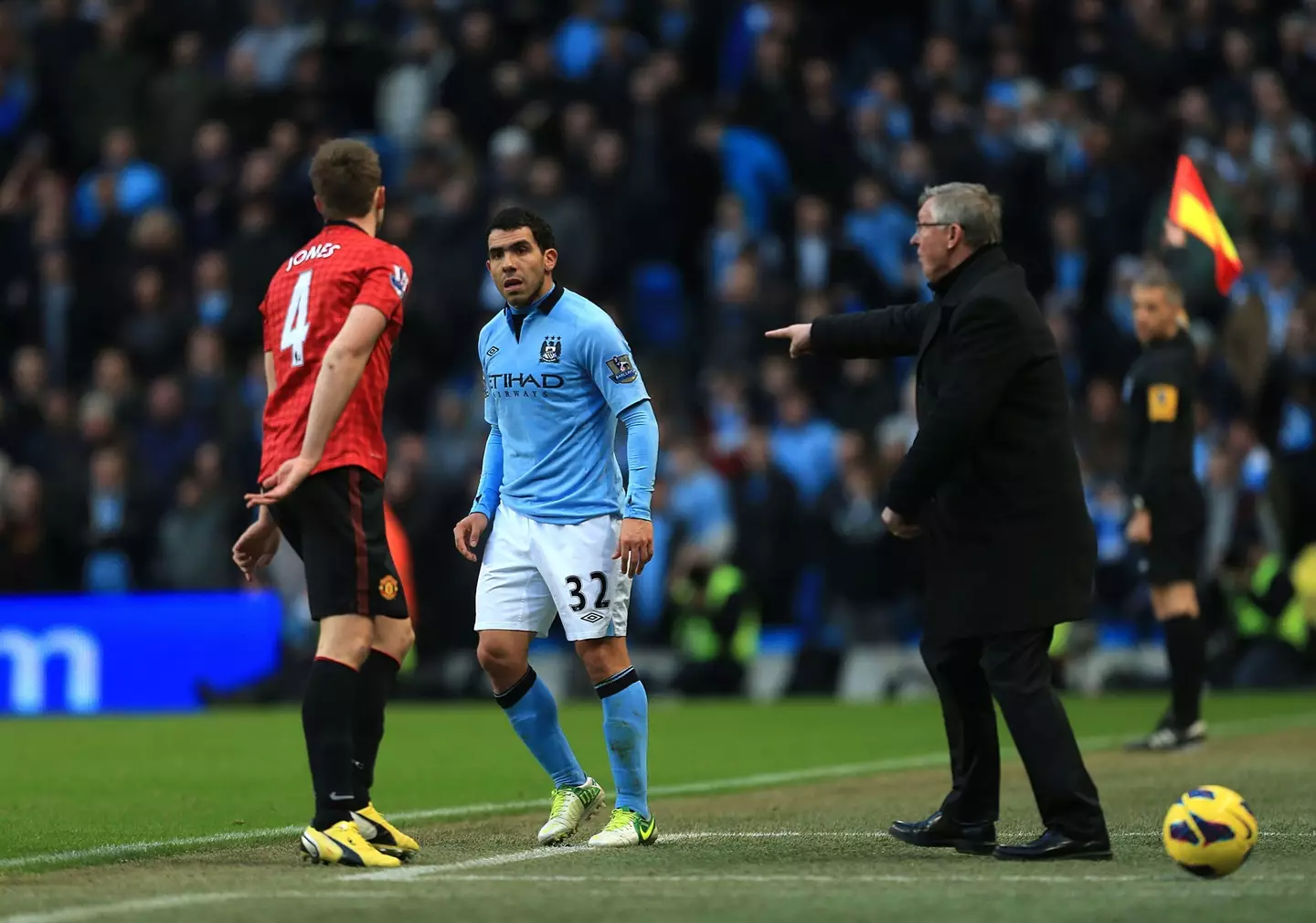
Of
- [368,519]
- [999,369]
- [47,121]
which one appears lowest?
[368,519]

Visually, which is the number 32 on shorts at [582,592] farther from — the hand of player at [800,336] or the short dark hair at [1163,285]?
the short dark hair at [1163,285]

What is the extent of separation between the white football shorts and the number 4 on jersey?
3.55 ft

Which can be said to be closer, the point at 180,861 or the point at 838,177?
the point at 180,861

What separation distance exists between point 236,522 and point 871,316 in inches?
491

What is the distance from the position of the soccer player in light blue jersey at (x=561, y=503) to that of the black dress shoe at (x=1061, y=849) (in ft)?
4.60

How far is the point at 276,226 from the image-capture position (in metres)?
20.8

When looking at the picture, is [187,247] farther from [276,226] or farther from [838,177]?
[838,177]

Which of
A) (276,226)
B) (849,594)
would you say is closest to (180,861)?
(849,594)

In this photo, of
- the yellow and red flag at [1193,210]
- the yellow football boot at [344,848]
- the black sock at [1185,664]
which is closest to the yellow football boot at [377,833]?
the yellow football boot at [344,848]

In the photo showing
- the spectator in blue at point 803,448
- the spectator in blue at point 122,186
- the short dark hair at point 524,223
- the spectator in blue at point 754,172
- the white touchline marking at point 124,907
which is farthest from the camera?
the spectator in blue at point 122,186

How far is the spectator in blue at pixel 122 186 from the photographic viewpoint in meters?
21.6

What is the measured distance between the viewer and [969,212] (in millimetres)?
7504

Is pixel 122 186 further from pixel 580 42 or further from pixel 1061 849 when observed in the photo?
pixel 1061 849

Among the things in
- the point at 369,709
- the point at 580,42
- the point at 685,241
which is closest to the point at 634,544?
the point at 369,709
